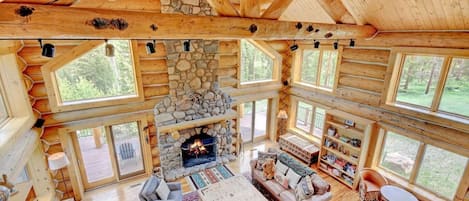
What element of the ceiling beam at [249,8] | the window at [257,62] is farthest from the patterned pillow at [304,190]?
the ceiling beam at [249,8]

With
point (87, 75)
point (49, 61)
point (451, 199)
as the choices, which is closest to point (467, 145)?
point (451, 199)

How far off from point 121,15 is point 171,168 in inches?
173

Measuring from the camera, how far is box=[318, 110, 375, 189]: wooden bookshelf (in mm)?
5348

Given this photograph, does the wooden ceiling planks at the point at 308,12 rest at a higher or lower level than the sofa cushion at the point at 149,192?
higher

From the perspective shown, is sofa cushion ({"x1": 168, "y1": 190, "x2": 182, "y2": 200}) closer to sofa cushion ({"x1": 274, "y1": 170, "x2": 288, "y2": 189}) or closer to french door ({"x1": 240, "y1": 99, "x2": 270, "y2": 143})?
sofa cushion ({"x1": 274, "y1": 170, "x2": 288, "y2": 189})

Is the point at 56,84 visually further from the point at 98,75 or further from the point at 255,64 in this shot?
the point at 255,64

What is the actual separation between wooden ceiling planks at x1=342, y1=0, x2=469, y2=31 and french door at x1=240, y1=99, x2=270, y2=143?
377 cm

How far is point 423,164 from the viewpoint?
15.4 feet

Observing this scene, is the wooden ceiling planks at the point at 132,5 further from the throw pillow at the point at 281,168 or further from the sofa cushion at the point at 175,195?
the throw pillow at the point at 281,168

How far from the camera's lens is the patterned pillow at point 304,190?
4.50 m

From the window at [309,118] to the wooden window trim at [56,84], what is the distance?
16.4 feet

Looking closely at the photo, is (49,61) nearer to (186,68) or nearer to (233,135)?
(186,68)

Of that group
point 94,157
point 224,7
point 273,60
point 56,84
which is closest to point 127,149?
point 94,157

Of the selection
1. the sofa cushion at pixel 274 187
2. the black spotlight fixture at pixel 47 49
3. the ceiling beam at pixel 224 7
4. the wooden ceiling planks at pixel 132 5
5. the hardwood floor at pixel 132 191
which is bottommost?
the hardwood floor at pixel 132 191
